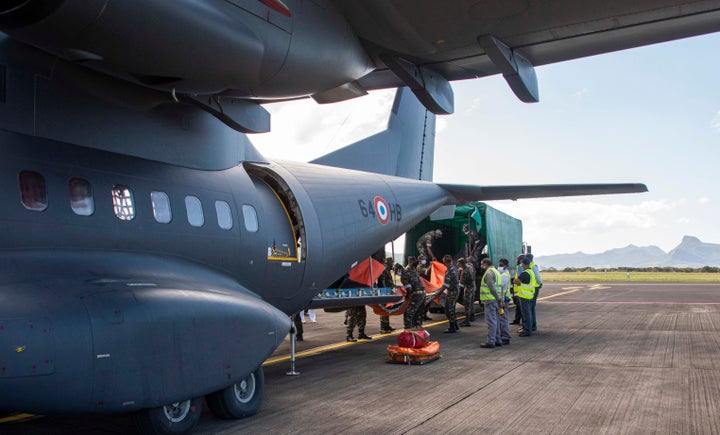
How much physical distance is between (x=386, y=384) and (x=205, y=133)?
13.4ft

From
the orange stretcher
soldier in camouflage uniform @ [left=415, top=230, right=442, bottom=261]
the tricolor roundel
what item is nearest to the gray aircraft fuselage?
the orange stretcher

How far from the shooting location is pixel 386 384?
8.30m

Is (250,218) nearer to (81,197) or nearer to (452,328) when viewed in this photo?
(81,197)

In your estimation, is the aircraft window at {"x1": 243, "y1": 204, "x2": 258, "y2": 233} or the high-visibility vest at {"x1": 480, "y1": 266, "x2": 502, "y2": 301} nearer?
the aircraft window at {"x1": 243, "y1": 204, "x2": 258, "y2": 233}

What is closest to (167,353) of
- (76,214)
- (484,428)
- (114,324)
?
(114,324)

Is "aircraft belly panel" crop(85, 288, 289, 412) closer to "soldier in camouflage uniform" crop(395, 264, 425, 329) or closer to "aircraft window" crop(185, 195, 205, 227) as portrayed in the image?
"aircraft window" crop(185, 195, 205, 227)

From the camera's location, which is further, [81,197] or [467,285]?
[467,285]

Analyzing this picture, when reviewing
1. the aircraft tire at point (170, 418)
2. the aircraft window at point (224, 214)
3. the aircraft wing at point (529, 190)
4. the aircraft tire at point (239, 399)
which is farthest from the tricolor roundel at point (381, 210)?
the aircraft tire at point (170, 418)

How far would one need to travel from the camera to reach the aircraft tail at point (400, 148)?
12.8 meters

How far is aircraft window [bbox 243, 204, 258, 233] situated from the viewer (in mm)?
7848

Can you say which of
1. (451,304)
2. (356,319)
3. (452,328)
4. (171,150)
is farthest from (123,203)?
(452,328)

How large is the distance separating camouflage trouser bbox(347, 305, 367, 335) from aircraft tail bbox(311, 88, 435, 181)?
303 cm

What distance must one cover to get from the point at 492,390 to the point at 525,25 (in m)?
4.44

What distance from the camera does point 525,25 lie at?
6105 mm
